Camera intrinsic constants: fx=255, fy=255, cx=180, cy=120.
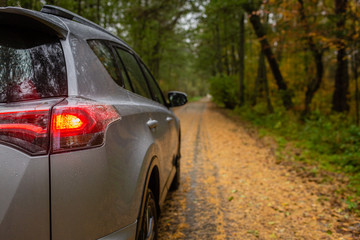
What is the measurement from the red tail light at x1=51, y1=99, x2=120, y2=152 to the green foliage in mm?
20739

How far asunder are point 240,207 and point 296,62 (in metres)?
15.1

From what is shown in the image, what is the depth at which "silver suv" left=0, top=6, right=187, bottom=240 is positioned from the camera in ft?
3.97

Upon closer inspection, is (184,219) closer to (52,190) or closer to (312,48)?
(52,190)

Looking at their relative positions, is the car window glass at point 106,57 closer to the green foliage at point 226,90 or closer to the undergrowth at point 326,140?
the undergrowth at point 326,140

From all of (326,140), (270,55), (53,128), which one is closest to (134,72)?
(53,128)

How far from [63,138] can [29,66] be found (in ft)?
1.80

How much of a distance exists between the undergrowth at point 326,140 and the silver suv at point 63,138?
433cm

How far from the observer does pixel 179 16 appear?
17.6m

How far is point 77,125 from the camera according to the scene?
1.37m

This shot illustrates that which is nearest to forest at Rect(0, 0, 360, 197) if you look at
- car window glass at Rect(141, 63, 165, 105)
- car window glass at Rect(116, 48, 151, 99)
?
car window glass at Rect(116, 48, 151, 99)

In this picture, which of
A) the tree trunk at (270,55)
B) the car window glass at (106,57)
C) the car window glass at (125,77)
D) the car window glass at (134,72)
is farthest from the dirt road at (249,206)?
the tree trunk at (270,55)

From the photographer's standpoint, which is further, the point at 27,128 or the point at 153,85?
the point at 153,85

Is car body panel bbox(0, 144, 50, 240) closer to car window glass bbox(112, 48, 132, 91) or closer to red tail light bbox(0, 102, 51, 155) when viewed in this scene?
red tail light bbox(0, 102, 51, 155)

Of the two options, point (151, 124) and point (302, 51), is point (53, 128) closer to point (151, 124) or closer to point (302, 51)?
point (151, 124)
